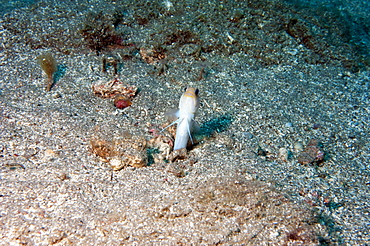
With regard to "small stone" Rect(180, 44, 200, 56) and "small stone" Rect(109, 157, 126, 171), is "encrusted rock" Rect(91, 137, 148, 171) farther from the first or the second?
"small stone" Rect(180, 44, 200, 56)

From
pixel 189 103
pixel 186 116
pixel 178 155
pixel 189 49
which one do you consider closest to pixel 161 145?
pixel 178 155

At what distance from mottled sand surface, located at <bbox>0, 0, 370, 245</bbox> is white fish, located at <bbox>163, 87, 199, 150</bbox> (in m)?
0.21

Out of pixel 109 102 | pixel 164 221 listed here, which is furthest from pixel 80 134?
pixel 164 221

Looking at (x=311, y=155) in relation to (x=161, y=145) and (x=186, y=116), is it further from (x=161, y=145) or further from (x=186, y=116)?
(x=161, y=145)

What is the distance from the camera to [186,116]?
132 inches

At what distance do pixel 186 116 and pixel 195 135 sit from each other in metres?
0.55

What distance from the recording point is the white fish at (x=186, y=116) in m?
3.31

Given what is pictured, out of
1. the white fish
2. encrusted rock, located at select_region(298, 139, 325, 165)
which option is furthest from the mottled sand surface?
the white fish

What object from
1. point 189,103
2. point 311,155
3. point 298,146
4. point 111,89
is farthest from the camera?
point 111,89

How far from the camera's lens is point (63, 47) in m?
5.41

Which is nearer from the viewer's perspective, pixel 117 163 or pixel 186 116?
pixel 117 163

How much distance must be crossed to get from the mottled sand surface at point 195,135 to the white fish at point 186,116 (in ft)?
0.69

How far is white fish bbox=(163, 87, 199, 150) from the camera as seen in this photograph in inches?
130

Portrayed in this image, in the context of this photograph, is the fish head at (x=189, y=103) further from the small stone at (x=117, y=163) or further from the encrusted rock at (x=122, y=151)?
the small stone at (x=117, y=163)
